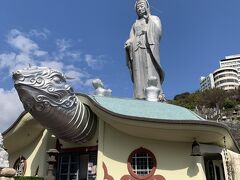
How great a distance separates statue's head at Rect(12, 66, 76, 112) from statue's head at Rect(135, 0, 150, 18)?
10106 mm

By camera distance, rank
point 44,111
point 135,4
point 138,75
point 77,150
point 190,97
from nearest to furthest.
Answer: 1. point 44,111
2. point 77,150
3. point 138,75
4. point 135,4
5. point 190,97

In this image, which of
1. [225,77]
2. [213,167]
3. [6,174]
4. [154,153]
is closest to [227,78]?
[225,77]

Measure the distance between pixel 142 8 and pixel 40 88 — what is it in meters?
11.1

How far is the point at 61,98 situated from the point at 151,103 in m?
3.68

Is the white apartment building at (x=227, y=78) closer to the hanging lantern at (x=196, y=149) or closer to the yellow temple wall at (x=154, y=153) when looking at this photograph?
the yellow temple wall at (x=154, y=153)

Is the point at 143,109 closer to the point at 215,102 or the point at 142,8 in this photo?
the point at 142,8

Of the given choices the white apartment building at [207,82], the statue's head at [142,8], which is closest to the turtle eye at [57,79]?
the statue's head at [142,8]

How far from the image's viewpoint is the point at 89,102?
10484 mm

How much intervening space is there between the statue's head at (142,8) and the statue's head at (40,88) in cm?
1011

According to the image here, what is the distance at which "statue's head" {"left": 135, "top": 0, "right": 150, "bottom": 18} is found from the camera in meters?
18.4

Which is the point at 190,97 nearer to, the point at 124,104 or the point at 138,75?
the point at 138,75

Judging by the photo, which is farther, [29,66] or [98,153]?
[98,153]

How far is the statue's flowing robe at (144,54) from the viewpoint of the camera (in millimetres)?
17312

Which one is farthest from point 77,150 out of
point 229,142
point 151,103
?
point 229,142
